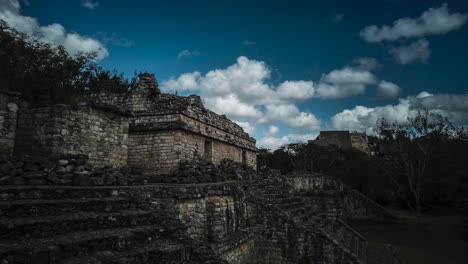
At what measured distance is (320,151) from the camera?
34.8 m

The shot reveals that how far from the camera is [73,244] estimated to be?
10.3ft

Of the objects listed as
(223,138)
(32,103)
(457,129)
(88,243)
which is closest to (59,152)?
(32,103)

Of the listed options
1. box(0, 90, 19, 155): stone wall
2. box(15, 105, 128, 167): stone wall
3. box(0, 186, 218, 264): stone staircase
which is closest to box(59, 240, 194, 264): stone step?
box(0, 186, 218, 264): stone staircase

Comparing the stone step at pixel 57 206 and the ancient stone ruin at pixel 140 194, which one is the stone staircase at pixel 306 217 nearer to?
the ancient stone ruin at pixel 140 194

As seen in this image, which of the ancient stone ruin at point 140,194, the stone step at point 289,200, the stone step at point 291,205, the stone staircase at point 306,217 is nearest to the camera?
the ancient stone ruin at point 140,194

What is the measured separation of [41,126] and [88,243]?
13.4 ft

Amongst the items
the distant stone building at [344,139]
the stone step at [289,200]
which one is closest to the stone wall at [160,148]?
the stone step at [289,200]

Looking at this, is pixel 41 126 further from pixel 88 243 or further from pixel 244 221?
pixel 244 221

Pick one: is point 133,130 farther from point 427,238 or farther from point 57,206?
point 427,238

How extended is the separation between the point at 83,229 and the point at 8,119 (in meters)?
3.81

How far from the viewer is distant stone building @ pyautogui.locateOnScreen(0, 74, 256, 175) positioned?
611 centimetres

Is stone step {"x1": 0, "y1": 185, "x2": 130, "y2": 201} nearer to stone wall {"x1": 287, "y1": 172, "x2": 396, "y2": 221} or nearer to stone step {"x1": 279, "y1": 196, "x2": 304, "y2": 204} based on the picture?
stone step {"x1": 279, "y1": 196, "x2": 304, "y2": 204}

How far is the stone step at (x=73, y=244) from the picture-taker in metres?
2.65

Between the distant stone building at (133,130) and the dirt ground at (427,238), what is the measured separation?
862 cm
